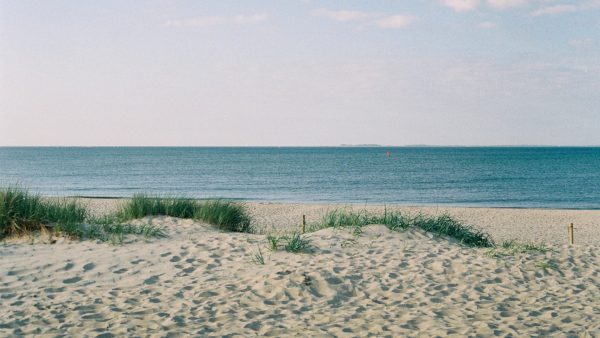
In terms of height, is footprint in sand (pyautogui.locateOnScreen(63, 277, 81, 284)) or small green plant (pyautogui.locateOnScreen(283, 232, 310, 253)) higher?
small green plant (pyautogui.locateOnScreen(283, 232, 310, 253))

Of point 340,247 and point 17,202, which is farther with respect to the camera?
point 17,202

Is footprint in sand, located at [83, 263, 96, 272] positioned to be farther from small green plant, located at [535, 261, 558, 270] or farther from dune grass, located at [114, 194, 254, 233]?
small green plant, located at [535, 261, 558, 270]

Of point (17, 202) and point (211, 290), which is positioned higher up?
point (17, 202)

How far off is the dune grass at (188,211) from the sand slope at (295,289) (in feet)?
6.54

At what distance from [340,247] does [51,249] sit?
4867 millimetres

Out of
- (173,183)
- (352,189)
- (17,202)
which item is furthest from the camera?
(173,183)

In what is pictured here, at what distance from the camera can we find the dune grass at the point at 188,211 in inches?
504

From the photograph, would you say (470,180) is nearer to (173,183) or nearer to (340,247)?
(173,183)

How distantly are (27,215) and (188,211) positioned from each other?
3.52 m

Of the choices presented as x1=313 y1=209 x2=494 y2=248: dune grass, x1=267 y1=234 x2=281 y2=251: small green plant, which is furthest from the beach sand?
x1=313 y1=209 x2=494 y2=248: dune grass

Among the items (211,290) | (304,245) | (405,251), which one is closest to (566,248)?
(405,251)

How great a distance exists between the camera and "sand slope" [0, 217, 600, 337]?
256 inches

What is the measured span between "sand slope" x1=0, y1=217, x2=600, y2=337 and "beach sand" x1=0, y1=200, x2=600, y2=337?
0.02 m

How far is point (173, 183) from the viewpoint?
1966 inches
